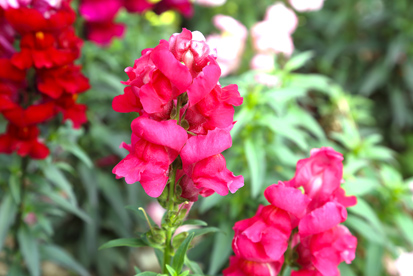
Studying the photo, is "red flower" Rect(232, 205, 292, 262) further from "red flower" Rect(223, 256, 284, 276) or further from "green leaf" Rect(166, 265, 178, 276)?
"green leaf" Rect(166, 265, 178, 276)

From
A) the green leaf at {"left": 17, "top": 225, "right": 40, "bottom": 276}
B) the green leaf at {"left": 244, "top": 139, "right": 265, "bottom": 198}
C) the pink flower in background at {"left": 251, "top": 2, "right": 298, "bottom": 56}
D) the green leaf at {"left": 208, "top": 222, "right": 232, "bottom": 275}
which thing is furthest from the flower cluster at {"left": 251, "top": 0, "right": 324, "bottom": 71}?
the green leaf at {"left": 17, "top": 225, "right": 40, "bottom": 276}

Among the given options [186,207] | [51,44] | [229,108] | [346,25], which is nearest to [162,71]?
[229,108]

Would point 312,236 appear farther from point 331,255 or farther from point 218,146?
point 218,146

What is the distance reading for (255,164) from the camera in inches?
55.9

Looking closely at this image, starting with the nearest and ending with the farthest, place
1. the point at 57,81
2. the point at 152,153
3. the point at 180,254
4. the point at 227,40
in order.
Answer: the point at 152,153
the point at 180,254
the point at 57,81
the point at 227,40

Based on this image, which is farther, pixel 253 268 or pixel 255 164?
pixel 255 164

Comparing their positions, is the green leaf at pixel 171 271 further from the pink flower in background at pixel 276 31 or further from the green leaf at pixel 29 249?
the pink flower in background at pixel 276 31

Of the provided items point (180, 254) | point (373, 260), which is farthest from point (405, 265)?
point (180, 254)

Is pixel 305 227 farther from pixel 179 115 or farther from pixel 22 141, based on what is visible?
pixel 22 141

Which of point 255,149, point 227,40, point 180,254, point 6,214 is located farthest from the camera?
point 227,40

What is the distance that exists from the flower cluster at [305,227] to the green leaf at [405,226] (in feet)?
2.53

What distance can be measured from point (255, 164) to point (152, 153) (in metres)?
0.72

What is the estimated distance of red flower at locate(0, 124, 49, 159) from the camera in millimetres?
1257

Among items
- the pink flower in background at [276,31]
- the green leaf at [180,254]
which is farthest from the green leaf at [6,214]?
the pink flower in background at [276,31]
